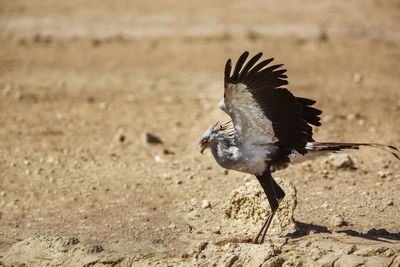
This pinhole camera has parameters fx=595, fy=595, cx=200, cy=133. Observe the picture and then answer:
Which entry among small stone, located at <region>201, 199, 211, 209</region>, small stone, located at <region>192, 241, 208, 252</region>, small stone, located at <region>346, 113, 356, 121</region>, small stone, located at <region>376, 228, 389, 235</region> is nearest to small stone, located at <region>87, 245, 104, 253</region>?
small stone, located at <region>192, 241, 208, 252</region>

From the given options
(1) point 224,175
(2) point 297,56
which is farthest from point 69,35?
(1) point 224,175

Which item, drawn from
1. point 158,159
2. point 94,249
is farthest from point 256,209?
point 158,159

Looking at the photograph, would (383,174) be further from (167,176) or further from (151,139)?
(151,139)

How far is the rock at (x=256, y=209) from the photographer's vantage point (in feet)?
20.1

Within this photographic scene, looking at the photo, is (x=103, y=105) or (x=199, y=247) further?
(x=103, y=105)

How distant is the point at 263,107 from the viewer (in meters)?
5.47

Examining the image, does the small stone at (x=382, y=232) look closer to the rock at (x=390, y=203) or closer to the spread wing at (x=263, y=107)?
the rock at (x=390, y=203)

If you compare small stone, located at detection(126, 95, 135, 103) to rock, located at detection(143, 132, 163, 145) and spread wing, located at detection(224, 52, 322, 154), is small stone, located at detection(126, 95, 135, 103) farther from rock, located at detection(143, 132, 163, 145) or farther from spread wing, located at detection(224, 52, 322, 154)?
spread wing, located at detection(224, 52, 322, 154)

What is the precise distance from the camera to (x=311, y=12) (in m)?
20.1

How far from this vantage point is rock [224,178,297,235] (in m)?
6.12

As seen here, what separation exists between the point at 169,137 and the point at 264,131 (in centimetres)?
423

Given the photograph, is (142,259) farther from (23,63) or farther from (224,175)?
(23,63)

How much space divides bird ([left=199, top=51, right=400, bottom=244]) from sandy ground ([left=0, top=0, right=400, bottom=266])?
0.62 metres

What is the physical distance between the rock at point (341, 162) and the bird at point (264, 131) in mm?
2121
